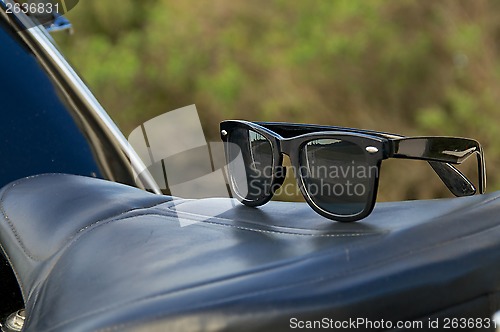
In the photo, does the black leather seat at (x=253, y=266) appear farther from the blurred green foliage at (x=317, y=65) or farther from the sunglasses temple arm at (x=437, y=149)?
→ the blurred green foliage at (x=317, y=65)

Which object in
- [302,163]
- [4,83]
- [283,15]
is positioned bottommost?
[283,15]

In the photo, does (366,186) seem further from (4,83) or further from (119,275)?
(4,83)

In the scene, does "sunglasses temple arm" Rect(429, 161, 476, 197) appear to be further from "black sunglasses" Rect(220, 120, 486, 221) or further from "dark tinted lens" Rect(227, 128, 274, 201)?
"dark tinted lens" Rect(227, 128, 274, 201)

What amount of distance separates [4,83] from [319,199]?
878 millimetres

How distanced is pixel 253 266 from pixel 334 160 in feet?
0.75

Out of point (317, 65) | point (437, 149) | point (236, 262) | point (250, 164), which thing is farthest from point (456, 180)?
point (317, 65)

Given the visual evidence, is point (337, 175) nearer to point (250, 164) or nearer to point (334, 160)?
point (334, 160)

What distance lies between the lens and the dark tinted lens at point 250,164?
41.8 inches

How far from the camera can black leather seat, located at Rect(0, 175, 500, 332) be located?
2.32ft

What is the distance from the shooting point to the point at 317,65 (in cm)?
518

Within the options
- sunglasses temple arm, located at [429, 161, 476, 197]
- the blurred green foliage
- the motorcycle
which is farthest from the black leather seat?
the blurred green foliage

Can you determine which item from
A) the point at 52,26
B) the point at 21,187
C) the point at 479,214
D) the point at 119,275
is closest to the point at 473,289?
the point at 479,214

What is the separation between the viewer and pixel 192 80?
5613 millimetres

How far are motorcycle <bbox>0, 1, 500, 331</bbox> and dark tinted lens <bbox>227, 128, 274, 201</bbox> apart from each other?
27 millimetres
